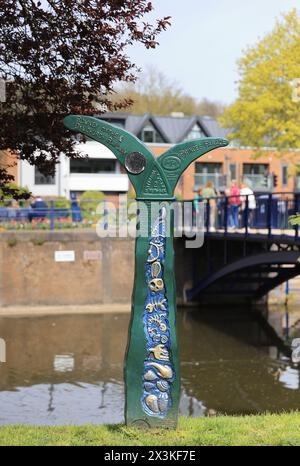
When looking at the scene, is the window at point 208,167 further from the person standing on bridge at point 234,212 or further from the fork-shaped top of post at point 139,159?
the fork-shaped top of post at point 139,159

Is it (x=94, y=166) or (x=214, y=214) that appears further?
(x=94, y=166)

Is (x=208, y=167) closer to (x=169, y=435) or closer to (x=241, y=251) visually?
(x=241, y=251)

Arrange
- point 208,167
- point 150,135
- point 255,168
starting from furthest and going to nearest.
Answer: point 255,168 < point 208,167 < point 150,135

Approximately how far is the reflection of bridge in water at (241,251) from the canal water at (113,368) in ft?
5.25

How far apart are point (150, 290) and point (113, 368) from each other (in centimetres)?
1255

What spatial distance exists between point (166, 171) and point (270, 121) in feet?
90.8

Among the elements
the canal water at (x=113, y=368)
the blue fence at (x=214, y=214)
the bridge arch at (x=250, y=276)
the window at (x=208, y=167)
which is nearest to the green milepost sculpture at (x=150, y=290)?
the canal water at (x=113, y=368)

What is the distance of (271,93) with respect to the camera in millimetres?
36875

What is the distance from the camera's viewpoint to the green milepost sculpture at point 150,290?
31.0 feet

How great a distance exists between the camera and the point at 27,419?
51.9 feet

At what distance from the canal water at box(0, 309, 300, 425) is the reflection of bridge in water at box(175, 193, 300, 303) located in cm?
160

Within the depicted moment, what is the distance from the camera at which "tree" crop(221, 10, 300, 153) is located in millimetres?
36125

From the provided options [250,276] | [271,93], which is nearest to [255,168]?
[271,93]

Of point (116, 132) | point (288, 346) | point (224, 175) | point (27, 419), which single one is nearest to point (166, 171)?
point (116, 132)
